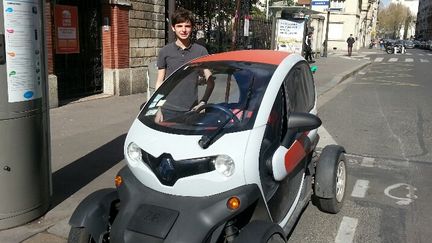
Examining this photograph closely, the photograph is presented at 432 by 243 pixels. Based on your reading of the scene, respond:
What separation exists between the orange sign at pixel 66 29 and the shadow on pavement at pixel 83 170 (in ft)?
14.4

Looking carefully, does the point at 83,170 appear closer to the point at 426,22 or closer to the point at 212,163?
the point at 212,163

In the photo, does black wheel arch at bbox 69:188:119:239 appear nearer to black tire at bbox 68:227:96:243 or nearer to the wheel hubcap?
black tire at bbox 68:227:96:243

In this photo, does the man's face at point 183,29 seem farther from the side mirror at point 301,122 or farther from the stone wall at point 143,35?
the stone wall at point 143,35

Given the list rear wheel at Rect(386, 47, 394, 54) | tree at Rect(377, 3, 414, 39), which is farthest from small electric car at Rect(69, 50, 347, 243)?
tree at Rect(377, 3, 414, 39)

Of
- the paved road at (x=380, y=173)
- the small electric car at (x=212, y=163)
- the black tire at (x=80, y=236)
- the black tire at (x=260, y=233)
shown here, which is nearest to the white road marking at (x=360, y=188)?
the paved road at (x=380, y=173)

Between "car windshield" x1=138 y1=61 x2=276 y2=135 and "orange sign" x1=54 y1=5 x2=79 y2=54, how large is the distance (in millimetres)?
7023

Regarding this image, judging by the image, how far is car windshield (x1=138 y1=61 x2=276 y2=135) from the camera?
298cm

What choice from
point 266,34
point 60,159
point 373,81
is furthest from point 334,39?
point 60,159

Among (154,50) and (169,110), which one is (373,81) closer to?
(154,50)

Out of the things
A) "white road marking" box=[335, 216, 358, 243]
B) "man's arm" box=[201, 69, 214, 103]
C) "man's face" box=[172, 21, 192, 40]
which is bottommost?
"white road marking" box=[335, 216, 358, 243]

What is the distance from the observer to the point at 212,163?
9.00ft

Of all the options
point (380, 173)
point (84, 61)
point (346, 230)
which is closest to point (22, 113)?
point (346, 230)

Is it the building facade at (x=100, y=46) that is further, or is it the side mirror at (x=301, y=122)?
the building facade at (x=100, y=46)

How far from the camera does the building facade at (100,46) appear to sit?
1015cm
